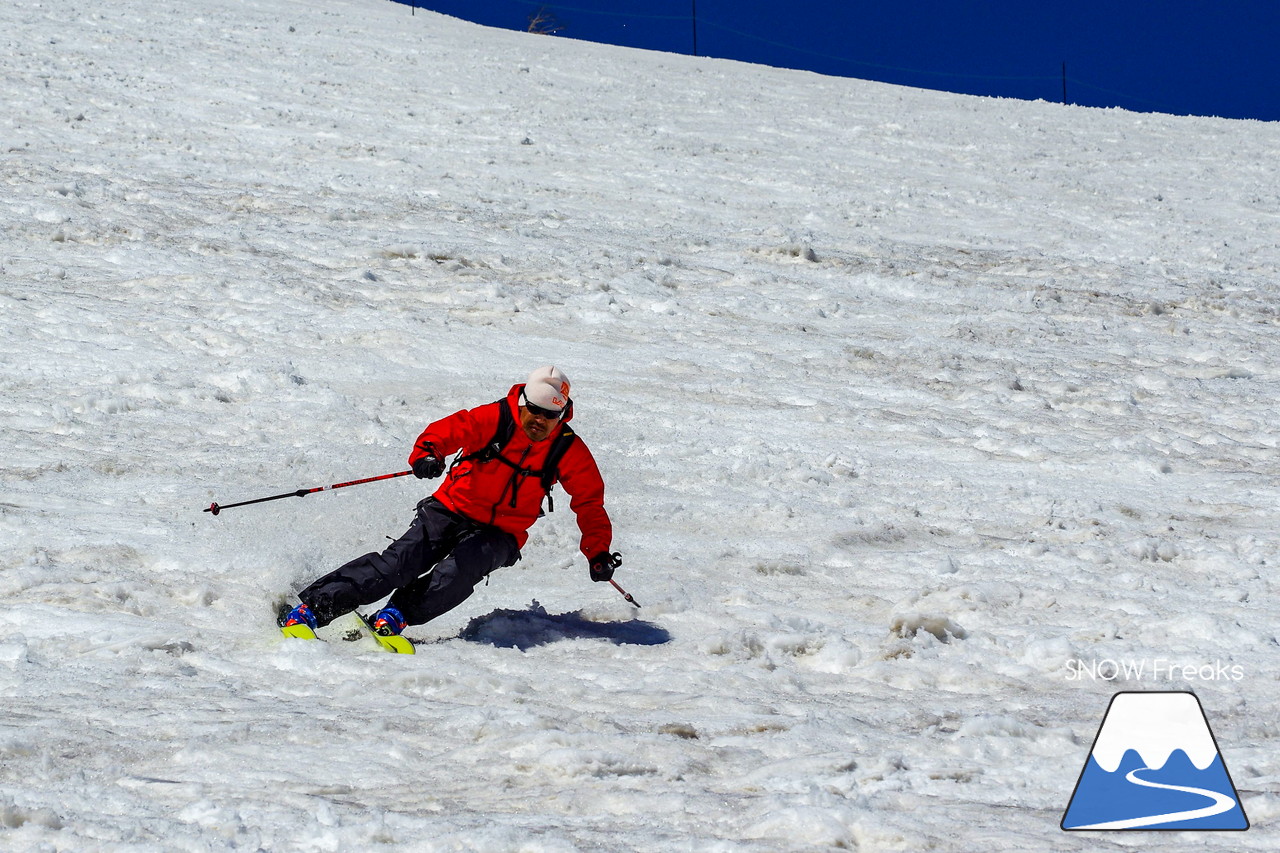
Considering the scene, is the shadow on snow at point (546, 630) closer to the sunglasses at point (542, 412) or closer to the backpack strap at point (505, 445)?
the backpack strap at point (505, 445)

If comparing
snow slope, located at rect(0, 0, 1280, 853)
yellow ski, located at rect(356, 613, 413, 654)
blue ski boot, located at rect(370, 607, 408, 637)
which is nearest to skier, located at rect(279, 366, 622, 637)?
blue ski boot, located at rect(370, 607, 408, 637)

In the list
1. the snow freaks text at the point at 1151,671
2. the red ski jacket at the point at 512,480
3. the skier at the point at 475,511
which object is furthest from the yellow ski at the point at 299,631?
the snow freaks text at the point at 1151,671

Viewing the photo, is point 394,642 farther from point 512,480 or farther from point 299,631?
point 512,480

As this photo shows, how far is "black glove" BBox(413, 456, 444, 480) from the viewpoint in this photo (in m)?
5.41

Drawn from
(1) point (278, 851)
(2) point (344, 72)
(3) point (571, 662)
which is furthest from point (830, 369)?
(2) point (344, 72)

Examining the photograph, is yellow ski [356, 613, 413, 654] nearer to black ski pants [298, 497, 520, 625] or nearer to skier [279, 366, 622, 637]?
skier [279, 366, 622, 637]

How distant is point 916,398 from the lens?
381 inches

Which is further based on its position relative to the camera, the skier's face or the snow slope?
→ the skier's face

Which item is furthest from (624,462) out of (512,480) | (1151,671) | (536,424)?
(1151,671)

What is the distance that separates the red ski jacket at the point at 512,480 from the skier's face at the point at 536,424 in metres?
0.04

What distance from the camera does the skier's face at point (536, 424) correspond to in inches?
224

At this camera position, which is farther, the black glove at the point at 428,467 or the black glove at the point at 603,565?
the black glove at the point at 603,565

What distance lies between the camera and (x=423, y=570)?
5738mm

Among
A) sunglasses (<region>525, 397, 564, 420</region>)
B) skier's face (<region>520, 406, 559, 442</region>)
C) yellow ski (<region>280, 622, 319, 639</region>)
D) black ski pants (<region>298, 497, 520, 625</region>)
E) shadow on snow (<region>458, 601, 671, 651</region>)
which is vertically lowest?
shadow on snow (<region>458, 601, 671, 651</region>)
